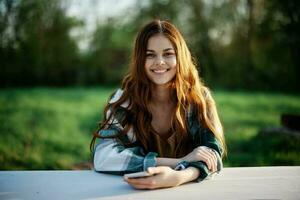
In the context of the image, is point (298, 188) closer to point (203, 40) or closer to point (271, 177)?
point (271, 177)

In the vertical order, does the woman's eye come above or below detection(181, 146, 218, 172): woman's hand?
above

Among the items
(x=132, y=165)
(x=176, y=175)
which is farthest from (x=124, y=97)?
(x=176, y=175)

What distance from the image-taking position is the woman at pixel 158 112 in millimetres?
2463

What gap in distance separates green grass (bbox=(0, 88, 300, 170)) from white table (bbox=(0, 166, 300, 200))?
92.1 inches

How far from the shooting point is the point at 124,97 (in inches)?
107

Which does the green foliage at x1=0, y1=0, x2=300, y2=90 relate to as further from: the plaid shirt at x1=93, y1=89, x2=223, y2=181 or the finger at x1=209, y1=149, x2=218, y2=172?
the finger at x1=209, y1=149, x2=218, y2=172

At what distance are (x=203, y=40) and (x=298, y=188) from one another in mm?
11787

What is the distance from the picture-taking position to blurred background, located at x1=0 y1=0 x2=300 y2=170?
963cm

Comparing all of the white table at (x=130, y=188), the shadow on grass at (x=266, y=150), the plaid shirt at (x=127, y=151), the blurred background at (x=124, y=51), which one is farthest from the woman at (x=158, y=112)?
the blurred background at (x=124, y=51)

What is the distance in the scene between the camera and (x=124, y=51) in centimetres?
1442

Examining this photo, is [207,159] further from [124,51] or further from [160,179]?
[124,51]

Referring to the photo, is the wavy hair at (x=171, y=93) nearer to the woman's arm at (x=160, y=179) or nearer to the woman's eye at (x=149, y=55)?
the woman's eye at (x=149, y=55)

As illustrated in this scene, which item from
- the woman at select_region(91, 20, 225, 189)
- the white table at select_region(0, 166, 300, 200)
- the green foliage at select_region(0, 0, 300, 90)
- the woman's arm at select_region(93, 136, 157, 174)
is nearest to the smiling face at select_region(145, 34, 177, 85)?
the woman at select_region(91, 20, 225, 189)

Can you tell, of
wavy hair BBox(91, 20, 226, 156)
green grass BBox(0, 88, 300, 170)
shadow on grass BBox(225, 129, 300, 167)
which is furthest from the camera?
green grass BBox(0, 88, 300, 170)
